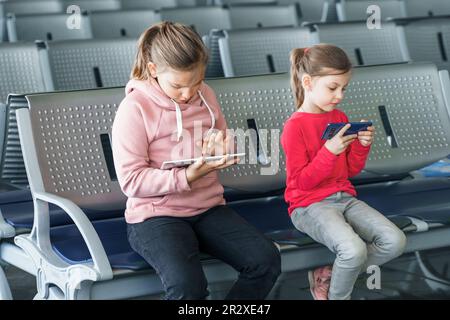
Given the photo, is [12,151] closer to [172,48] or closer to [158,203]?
[158,203]

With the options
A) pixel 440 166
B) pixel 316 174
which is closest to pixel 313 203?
pixel 316 174

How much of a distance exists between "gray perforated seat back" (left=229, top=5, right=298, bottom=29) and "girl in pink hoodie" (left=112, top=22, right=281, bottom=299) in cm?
323

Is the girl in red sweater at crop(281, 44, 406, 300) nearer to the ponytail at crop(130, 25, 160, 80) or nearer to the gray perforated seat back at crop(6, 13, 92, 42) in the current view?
the ponytail at crop(130, 25, 160, 80)

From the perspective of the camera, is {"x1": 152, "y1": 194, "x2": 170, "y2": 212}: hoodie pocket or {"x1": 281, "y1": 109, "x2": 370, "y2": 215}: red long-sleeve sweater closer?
{"x1": 152, "y1": 194, "x2": 170, "y2": 212}: hoodie pocket

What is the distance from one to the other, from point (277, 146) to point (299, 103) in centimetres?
35

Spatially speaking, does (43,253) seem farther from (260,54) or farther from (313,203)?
(260,54)

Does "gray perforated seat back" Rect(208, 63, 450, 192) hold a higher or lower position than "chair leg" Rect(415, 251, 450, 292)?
higher

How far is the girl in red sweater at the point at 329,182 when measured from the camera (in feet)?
9.21

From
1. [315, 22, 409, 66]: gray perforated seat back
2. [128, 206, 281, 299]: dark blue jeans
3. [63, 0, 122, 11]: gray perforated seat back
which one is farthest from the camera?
[63, 0, 122, 11]: gray perforated seat back

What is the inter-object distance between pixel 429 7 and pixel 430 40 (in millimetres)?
1790

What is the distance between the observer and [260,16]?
240 inches

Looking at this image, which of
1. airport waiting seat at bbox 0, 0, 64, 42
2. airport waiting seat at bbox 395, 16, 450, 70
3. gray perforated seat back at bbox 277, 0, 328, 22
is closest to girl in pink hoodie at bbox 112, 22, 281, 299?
airport waiting seat at bbox 395, 16, 450, 70

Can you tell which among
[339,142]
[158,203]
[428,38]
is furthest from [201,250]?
[428,38]

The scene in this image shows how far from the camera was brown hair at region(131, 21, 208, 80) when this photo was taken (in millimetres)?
2686
